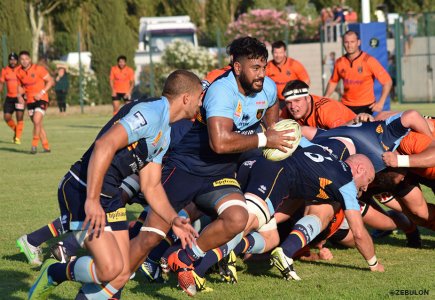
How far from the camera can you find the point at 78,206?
605 cm

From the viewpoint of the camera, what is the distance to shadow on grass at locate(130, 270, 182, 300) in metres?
6.97

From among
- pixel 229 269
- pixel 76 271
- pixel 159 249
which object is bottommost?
pixel 229 269

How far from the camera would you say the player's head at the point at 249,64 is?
7.57 m

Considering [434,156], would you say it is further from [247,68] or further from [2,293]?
[2,293]

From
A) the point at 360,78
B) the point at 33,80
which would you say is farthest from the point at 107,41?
the point at 360,78

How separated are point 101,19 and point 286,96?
28235 mm

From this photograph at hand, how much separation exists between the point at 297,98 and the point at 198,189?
8.00 ft

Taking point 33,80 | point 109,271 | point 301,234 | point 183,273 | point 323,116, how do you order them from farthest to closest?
point 33,80 < point 323,116 < point 301,234 < point 183,273 < point 109,271

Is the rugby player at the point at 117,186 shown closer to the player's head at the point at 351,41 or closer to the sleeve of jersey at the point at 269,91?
the sleeve of jersey at the point at 269,91

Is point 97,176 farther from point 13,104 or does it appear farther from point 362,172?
point 13,104

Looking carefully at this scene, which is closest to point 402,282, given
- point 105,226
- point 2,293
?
point 105,226

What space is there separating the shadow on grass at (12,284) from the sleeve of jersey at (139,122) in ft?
6.18

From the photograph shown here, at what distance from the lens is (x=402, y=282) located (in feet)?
23.3

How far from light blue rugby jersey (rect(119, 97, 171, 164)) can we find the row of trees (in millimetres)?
28405
